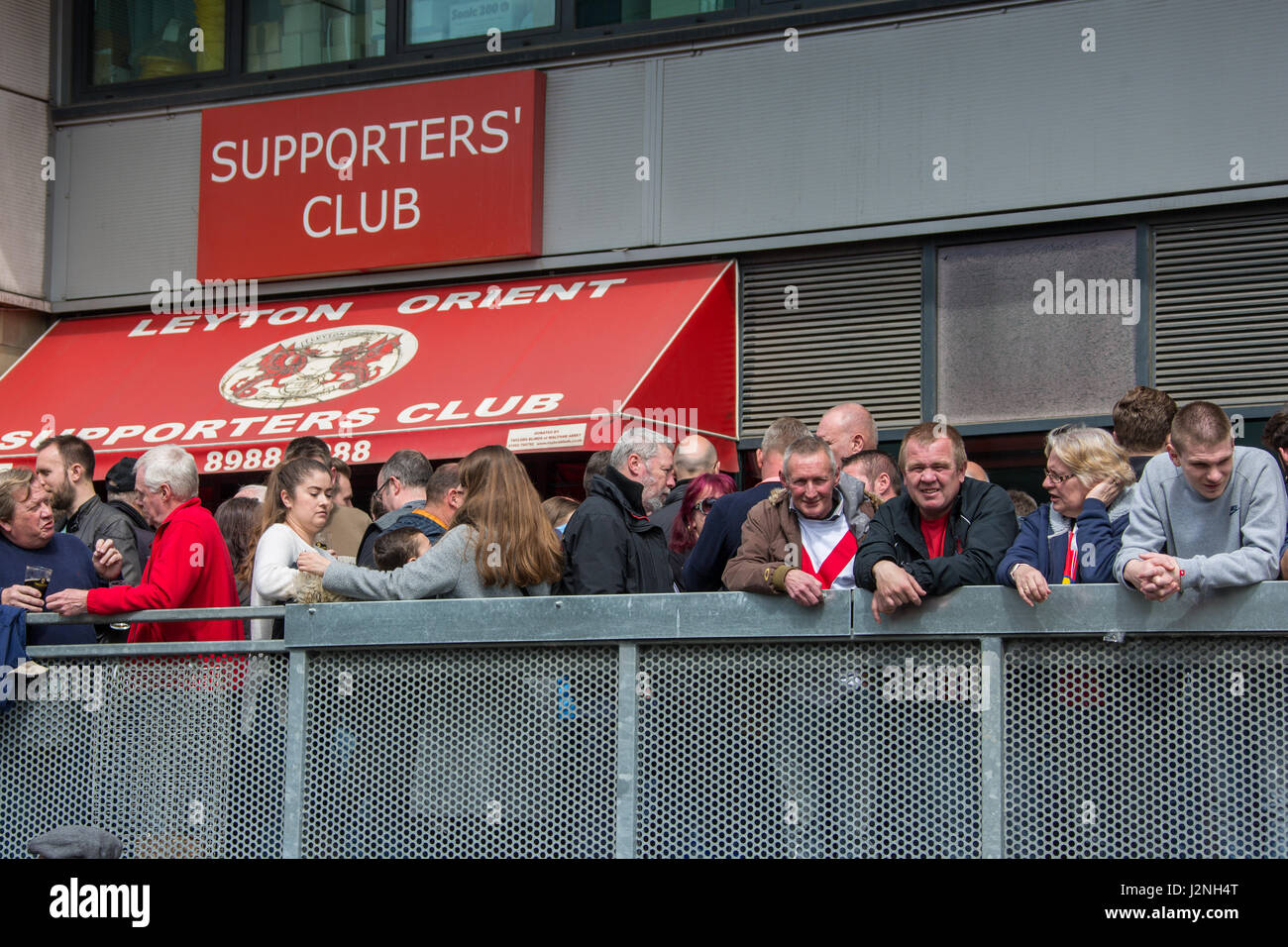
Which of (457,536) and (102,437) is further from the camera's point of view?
(102,437)

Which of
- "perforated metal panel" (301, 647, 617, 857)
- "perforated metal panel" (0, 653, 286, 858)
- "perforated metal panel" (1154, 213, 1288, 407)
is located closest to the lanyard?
"perforated metal panel" (301, 647, 617, 857)

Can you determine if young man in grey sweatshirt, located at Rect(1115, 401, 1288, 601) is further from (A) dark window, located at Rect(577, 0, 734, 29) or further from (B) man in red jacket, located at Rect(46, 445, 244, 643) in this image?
(A) dark window, located at Rect(577, 0, 734, 29)

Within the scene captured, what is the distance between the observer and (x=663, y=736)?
5227 millimetres

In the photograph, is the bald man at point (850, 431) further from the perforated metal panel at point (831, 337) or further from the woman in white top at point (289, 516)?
the perforated metal panel at point (831, 337)

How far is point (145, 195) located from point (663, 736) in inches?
368

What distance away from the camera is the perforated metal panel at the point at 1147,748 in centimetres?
466

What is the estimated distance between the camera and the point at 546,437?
1062 cm

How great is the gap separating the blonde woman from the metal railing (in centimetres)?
46

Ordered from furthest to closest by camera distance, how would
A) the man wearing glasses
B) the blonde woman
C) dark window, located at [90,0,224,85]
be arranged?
1. dark window, located at [90,0,224,85]
2. the man wearing glasses
3. the blonde woman

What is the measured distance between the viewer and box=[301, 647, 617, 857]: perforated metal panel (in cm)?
529

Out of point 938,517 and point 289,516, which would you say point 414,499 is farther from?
point 938,517

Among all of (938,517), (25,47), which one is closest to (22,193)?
(25,47)
